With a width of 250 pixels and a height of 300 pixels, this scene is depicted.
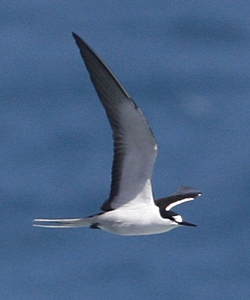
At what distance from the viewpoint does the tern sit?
40.7 ft

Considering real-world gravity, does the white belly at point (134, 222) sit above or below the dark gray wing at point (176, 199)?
below

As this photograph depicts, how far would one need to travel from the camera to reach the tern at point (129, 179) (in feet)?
40.7

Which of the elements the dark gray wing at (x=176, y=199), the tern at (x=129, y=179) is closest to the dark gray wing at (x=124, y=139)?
the tern at (x=129, y=179)

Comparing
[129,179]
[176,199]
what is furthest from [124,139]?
[176,199]

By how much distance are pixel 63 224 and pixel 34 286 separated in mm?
16744

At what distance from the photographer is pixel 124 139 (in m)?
12.9

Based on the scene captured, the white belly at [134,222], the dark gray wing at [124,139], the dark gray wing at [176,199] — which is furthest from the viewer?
the dark gray wing at [176,199]

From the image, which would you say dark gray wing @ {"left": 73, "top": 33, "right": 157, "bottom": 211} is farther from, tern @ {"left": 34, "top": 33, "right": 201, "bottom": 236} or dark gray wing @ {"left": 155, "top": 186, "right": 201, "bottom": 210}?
dark gray wing @ {"left": 155, "top": 186, "right": 201, "bottom": 210}

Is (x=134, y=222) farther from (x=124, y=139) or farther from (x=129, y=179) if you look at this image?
(x=124, y=139)

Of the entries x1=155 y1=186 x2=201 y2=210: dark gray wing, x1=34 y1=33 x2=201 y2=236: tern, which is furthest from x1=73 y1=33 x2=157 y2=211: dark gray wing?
x1=155 y1=186 x2=201 y2=210: dark gray wing

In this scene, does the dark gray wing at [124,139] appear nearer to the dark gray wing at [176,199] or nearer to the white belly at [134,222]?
the white belly at [134,222]

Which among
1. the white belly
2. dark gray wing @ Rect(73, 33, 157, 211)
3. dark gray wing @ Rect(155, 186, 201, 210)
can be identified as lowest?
the white belly

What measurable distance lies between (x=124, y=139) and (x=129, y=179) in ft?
Result: 2.67

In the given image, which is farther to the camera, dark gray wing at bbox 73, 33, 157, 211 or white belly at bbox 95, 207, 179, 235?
white belly at bbox 95, 207, 179, 235
